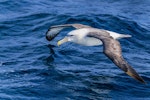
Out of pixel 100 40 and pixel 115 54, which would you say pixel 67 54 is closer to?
pixel 100 40

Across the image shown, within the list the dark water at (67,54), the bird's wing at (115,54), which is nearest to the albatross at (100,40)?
the bird's wing at (115,54)

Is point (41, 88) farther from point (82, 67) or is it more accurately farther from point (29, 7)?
point (29, 7)

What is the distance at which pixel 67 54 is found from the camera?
42.2 feet

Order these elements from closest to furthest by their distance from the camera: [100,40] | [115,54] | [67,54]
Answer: [115,54], [100,40], [67,54]

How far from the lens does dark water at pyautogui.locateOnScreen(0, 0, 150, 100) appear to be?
412 inches

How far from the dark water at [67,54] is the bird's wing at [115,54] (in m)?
0.68

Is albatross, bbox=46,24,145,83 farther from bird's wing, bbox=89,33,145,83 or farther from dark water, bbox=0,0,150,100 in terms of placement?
dark water, bbox=0,0,150,100

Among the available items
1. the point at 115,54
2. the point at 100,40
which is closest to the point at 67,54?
the point at 100,40

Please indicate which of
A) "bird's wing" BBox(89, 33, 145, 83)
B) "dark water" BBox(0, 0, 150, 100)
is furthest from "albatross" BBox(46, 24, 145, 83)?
"dark water" BBox(0, 0, 150, 100)

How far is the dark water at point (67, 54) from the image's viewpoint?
10.5 meters

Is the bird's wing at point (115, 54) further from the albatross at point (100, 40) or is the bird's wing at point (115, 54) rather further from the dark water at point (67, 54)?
the dark water at point (67, 54)

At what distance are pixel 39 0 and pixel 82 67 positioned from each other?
7349 millimetres

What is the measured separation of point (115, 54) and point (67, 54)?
268 cm

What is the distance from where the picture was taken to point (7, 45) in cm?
1334
